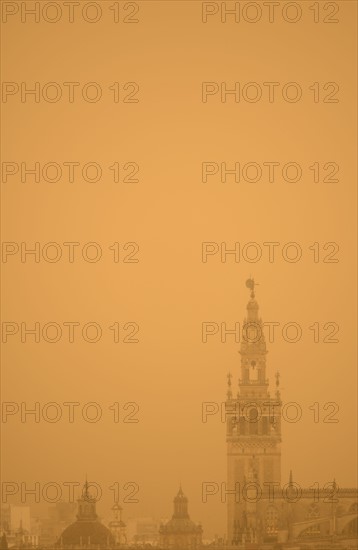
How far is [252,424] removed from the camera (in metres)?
190

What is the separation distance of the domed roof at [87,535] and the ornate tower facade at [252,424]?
1227 cm

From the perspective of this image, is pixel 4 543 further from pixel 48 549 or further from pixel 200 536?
pixel 200 536

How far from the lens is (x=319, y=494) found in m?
183

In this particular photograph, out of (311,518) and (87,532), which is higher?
(311,518)

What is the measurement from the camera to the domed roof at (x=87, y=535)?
18562 centimetres

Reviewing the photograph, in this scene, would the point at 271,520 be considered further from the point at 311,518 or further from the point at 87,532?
the point at 87,532

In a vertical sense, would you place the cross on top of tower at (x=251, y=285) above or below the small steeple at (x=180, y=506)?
above

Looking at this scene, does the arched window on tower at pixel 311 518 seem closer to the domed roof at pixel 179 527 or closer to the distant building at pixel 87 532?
the domed roof at pixel 179 527

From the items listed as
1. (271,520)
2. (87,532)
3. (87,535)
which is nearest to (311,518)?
(271,520)

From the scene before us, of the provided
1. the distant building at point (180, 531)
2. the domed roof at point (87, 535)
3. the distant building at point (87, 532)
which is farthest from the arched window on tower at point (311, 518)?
the domed roof at point (87, 535)

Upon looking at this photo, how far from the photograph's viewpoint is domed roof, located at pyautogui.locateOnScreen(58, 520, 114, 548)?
609 feet

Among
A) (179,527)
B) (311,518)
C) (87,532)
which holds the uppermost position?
(311,518)

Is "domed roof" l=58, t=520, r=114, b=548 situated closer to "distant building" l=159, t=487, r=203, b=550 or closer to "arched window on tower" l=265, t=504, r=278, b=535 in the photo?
"distant building" l=159, t=487, r=203, b=550

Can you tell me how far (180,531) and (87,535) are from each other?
365 inches
